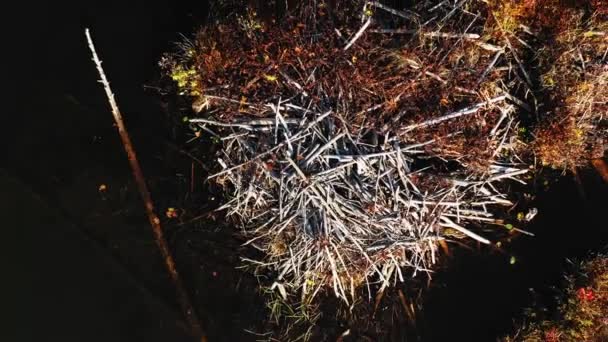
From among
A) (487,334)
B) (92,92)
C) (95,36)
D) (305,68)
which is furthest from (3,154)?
(487,334)

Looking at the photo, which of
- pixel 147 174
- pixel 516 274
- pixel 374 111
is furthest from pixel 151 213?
pixel 516 274

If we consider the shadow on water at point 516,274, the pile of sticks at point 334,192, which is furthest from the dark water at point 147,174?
the pile of sticks at point 334,192

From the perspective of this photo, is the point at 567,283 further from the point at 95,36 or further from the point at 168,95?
the point at 95,36

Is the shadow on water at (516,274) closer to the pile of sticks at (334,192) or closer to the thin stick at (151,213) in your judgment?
the pile of sticks at (334,192)

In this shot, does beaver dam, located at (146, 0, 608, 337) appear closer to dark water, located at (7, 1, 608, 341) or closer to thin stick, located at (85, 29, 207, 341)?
dark water, located at (7, 1, 608, 341)

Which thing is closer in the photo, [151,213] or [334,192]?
[334,192]

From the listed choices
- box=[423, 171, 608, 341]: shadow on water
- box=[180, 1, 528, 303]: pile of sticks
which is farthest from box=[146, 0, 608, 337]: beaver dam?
box=[423, 171, 608, 341]: shadow on water

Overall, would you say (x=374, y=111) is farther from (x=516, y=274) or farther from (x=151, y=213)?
(x=151, y=213)
